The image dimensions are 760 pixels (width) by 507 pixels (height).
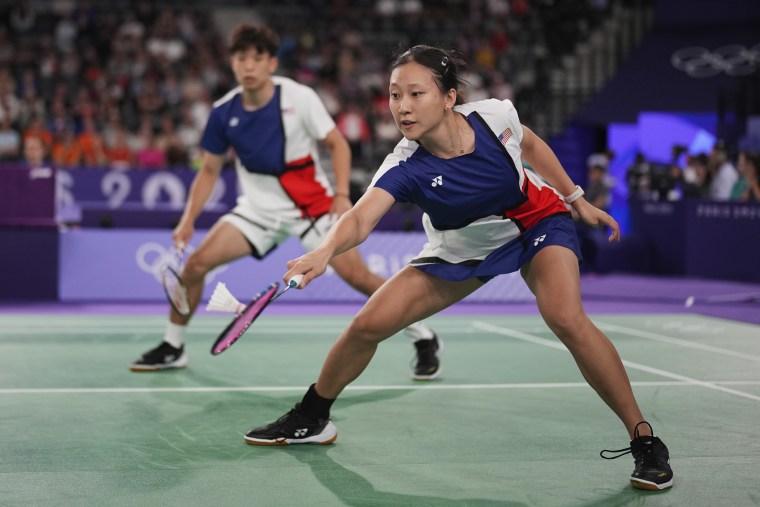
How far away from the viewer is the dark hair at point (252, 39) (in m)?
6.25

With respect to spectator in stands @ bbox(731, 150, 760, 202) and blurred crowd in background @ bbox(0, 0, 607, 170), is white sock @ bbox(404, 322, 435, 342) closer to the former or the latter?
spectator in stands @ bbox(731, 150, 760, 202)

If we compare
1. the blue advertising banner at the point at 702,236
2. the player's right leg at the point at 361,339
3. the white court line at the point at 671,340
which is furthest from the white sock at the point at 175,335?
the blue advertising banner at the point at 702,236

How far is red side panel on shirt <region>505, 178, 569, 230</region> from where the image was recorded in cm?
445

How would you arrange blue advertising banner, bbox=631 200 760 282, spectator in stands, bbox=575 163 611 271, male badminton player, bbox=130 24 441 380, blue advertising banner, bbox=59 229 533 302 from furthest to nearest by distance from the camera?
spectator in stands, bbox=575 163 611 271, blue advertising banner, bbox=631 200 760 282, blue advertising banner, bbox=59 229 533 302, male badminton player, bbox=130 24 441 380

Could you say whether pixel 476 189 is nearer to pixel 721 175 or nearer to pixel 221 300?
pixel 221 300

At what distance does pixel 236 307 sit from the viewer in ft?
14.2

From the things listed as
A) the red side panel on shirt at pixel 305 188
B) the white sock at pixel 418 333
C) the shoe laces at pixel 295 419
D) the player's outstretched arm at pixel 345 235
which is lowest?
the white sock at pixel 418 333

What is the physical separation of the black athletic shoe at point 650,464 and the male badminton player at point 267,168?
241 cm

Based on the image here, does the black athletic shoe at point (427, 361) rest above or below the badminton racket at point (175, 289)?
below

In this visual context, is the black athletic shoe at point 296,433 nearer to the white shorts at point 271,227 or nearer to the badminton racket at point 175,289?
the badminton racket at point 175,289

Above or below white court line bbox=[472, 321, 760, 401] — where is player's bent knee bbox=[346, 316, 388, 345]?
above

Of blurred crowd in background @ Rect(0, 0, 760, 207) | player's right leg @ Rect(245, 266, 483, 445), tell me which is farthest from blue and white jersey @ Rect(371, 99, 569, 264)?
blurred crowd in background @ Rect(0, 0, 760, 207)

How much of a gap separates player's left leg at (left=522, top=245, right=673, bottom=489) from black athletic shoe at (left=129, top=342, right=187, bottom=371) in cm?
317

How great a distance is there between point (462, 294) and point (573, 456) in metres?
0.84
